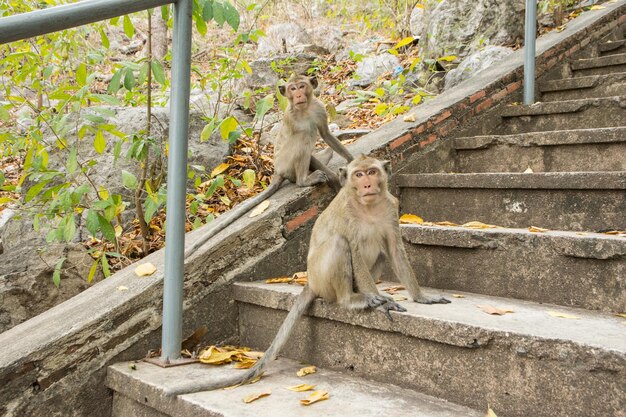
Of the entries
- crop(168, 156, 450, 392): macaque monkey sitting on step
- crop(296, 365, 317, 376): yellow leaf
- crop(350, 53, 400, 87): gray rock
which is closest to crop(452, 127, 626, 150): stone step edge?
crop(168, 156, 450, 392): macaque monkey sitting on step

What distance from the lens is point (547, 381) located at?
6.70ft

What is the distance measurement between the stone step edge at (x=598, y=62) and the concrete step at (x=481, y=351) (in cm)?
314

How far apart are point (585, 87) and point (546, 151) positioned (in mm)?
1207

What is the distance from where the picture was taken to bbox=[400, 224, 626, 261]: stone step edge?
8.25 feet

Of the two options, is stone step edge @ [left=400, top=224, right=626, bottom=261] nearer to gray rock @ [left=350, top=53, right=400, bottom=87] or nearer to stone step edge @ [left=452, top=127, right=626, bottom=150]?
stone step edge @ [left=452, top=127, right=626, bottom=150]

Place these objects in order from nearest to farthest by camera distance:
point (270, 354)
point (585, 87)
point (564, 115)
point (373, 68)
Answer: point (270, 354) < point (564, 115) < point (585, 87) < point (373, 68)

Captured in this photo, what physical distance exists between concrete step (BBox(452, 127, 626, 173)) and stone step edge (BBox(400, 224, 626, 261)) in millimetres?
951

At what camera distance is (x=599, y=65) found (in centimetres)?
521

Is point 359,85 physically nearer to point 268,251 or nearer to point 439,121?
point 439,121

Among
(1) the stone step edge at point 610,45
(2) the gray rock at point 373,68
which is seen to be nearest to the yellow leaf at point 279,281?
(1) the stone step edge at point 610,45

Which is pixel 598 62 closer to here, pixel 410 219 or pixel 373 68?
pixel 410 219

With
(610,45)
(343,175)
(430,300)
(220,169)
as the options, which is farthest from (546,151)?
(220,169)

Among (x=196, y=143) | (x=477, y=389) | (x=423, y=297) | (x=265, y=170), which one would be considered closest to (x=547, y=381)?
(x=477, y=389)

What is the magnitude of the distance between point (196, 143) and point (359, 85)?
343cm
